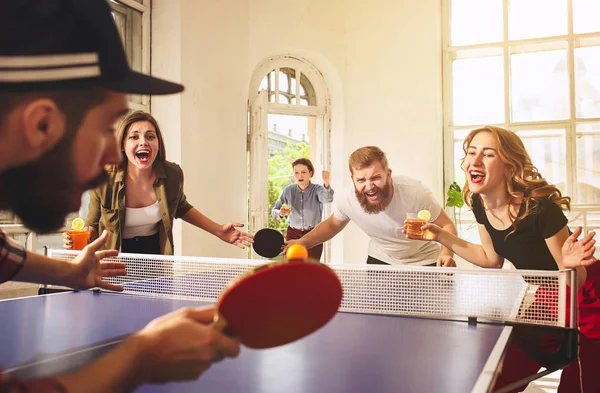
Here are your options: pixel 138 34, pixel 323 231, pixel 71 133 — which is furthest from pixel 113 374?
pixel 138 34

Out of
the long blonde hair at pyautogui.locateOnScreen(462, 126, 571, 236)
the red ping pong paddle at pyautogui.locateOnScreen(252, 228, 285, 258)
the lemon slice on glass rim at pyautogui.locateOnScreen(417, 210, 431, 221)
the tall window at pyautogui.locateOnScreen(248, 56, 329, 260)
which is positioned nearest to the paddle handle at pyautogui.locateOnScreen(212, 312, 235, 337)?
the red ping pong paddle at pyautogui.locateOnScreen(252, 228, 285, 258)

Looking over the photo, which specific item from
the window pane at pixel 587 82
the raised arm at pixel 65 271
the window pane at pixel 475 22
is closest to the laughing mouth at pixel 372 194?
the raised arm at pixel 65 271

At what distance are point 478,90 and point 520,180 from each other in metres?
4.79

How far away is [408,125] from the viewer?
7316 millimetres

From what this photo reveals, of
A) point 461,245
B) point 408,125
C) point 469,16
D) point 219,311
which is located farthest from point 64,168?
point 469,16

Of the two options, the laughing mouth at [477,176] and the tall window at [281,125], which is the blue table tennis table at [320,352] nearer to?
the laughing mouth at [477,176]

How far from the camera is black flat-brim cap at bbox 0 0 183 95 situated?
554 millimetres

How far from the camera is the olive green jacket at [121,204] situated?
3.26 meters

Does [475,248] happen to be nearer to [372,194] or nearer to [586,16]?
[372,194]

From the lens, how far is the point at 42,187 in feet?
2.04

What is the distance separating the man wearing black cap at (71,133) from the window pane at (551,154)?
6.94 m

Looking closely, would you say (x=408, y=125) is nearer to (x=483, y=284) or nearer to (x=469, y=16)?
(x=469, y=16)

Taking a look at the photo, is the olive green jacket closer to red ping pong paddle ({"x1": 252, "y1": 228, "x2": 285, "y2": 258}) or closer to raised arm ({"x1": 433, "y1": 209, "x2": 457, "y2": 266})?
red ping pong paddle ({"x1": 252, "y1": 228, "x2": 285, "y2": 258})

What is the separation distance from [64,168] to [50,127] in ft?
0.17
